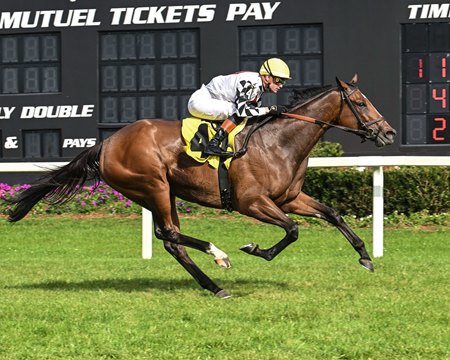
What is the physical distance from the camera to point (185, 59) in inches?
548

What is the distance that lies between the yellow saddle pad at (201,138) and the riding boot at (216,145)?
55mm

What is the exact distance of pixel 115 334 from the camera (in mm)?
4793

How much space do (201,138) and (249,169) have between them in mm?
383

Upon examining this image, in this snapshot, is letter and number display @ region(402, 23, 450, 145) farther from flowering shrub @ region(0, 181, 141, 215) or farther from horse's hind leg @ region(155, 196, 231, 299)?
horse's hind leg @ region(155, 196, 231, 299)

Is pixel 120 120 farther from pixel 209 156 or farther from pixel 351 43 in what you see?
pixel 209 156

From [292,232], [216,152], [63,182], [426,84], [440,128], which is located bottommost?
[292,232]

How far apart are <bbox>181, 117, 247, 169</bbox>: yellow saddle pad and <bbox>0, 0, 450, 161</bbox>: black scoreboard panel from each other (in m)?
6.89

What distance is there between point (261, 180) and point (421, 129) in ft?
24.3

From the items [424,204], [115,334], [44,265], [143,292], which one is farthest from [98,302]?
[424,204]

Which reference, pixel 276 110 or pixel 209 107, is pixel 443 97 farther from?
pixel 209 107

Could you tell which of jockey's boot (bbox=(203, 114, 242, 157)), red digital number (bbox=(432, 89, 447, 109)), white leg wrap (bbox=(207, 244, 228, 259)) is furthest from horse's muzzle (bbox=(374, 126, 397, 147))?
red digital number (bbox=(432, 89, 447, 109))

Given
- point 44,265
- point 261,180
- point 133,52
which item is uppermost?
point 133,52

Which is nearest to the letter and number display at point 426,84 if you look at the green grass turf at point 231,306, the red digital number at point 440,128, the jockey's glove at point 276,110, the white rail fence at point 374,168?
the red digital number at point 440,128

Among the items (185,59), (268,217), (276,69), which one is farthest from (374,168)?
(185,59)
